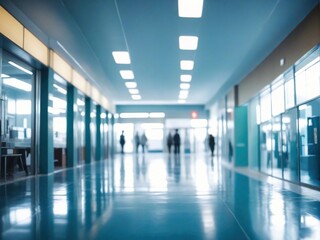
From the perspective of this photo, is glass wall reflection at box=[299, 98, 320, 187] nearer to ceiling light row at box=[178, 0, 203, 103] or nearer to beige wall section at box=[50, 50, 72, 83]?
ceiling light row at box=[178, 0, 203, 103]

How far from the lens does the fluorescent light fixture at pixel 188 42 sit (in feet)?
35.6

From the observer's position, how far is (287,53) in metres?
9.89

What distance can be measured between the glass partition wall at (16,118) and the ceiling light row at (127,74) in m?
3.19

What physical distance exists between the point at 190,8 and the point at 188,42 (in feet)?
9.70

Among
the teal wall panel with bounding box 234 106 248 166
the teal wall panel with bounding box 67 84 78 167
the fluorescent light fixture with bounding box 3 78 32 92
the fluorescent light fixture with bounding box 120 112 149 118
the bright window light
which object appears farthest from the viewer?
the fluorescent light fixture with bounding box 120 112 149 118

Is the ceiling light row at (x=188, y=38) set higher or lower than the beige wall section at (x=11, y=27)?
higher

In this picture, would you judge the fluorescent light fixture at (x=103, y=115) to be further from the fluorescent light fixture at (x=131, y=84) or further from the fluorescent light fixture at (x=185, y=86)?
the fluorescent light fixture at (x=185, y=86)

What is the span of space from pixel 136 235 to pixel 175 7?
6.01 meters

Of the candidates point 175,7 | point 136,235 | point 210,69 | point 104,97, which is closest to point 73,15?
point 175,7

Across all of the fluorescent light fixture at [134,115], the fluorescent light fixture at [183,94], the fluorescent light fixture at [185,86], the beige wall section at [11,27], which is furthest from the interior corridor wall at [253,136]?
the fluorescent light fixture at [134,115]

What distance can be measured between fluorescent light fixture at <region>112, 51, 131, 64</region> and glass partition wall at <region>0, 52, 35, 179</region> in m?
3.02

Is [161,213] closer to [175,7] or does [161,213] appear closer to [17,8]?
[175,7]

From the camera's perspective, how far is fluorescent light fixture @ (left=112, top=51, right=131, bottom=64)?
1262cm

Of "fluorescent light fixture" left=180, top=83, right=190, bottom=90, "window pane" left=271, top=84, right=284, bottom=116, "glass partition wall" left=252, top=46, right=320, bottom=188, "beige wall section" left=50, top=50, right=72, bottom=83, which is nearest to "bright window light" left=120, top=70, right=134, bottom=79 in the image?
"beige wall section" left=50, top=50, right=72, bottom=83
